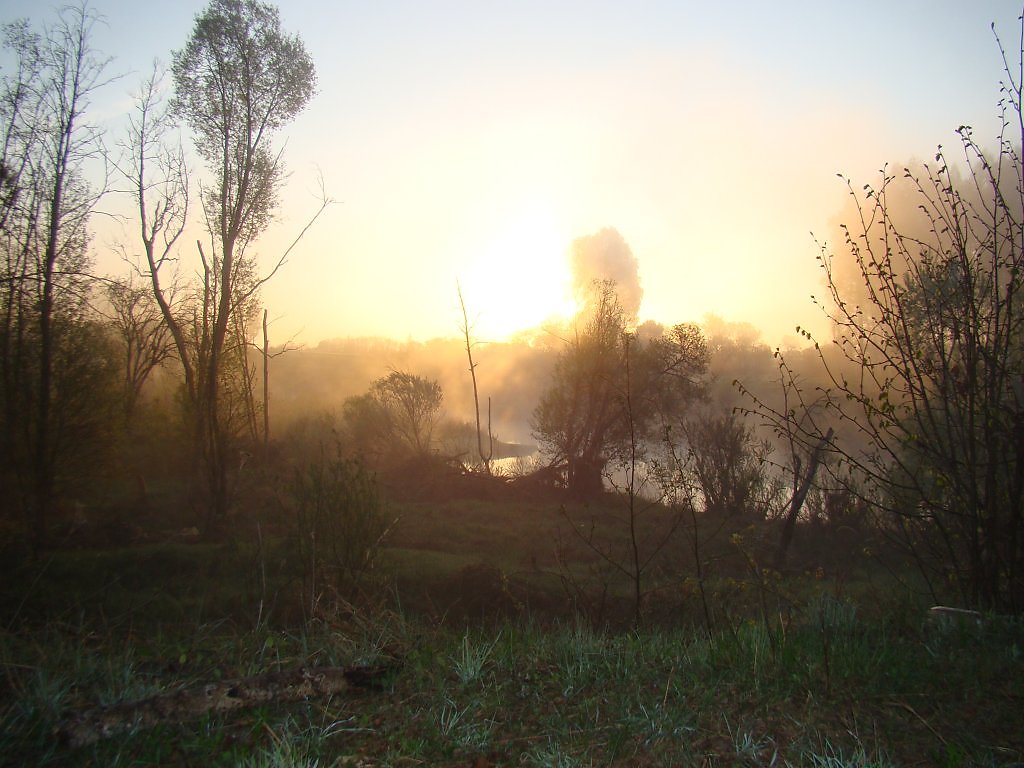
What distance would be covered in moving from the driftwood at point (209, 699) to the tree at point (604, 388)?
24.8m

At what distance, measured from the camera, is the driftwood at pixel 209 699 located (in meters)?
2.24

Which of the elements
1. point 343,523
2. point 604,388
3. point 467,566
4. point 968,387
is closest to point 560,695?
point 968,387

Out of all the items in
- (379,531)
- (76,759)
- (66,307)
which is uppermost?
(66,307)

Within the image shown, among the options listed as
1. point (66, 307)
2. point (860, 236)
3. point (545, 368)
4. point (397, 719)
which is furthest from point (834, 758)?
point (545, 368)

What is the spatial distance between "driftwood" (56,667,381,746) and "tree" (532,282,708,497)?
978 inches

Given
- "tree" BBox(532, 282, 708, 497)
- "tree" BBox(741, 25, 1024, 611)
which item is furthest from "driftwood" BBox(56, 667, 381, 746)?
"tree" BBox(532, 282, 708, 497)

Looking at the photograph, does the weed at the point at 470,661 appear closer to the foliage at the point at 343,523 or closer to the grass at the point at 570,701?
the grass at the point at 570,701

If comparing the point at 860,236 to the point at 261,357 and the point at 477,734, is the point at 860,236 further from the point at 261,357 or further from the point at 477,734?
the point at 261,357

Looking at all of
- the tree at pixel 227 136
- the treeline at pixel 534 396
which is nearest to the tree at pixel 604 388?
the treeline at pixel 534 396

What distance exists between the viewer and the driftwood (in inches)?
88.1

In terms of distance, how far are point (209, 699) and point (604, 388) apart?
26.0m

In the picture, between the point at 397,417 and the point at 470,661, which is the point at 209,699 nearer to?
the point at 470,661

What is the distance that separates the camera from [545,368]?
3550 cm

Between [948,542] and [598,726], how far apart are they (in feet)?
11.8
